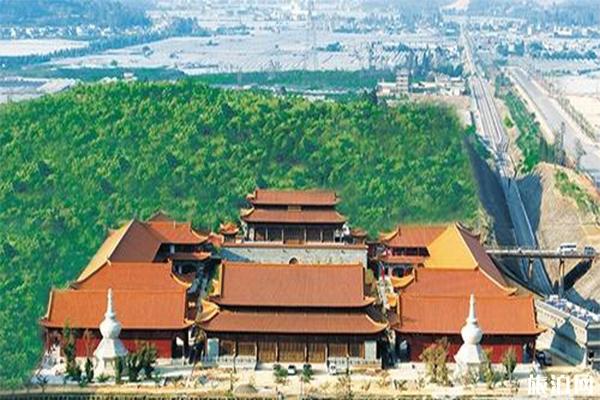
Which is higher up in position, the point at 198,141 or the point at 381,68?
the point at 381,68

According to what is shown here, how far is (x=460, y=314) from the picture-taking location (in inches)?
1142

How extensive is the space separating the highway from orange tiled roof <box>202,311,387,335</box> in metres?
15.9

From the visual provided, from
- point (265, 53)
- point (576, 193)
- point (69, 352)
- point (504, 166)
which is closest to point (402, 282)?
point (69, 352)

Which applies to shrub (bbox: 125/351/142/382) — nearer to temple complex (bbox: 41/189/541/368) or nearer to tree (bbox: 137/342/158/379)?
tree (bbox: 137/342/158/379)

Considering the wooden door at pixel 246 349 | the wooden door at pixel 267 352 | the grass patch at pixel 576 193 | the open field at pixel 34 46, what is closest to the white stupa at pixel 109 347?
the wooden door at pixel 246 349

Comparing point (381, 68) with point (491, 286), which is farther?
point (381, 68)

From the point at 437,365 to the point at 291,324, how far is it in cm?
378

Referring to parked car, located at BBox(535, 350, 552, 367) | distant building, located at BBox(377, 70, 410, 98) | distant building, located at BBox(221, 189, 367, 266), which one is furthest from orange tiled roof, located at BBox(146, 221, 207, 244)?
distant building, located at BBox(377, 70, 410, 98)

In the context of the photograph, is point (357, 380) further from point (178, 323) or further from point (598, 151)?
point (598, 151)

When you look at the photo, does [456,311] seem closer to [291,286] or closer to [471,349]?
[471,349]

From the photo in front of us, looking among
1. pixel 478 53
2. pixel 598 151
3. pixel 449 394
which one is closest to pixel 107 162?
pixel 449 394

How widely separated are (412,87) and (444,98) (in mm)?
5056

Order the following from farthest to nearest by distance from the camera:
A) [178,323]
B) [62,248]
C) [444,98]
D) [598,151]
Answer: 1. [444,98]
2. [598,151]
3. [62,248]
4. [178,323]

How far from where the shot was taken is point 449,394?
87.5ft
